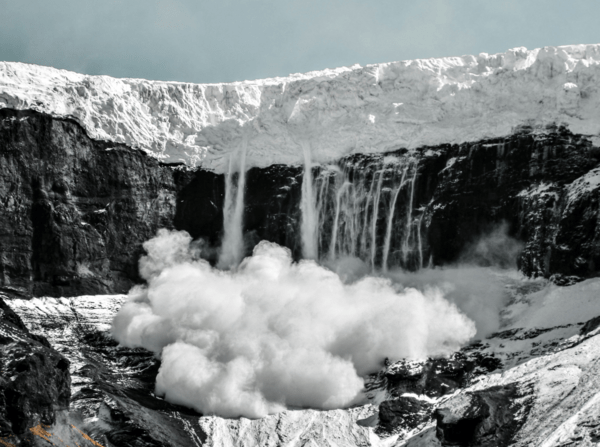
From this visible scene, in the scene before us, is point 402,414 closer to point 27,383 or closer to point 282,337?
point 282,337

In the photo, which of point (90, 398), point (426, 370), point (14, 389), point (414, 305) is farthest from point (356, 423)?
point (14, 389)

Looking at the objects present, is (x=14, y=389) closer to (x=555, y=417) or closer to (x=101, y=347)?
(x=101, y=347)

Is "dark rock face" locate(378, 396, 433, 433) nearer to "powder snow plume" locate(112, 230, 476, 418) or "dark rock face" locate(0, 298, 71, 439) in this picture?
"powder snow plume" locate(112, 230, 476, 418)

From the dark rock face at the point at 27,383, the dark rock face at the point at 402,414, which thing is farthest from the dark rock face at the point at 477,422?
the dark rock face at the point at 27,383

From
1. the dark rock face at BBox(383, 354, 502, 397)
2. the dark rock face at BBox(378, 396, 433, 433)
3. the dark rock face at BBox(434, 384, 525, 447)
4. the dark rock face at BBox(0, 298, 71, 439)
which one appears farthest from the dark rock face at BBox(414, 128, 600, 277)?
the dark rock face at BBox(0, 298, 71, 439)

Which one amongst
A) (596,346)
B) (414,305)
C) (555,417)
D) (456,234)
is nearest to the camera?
(555,417)
